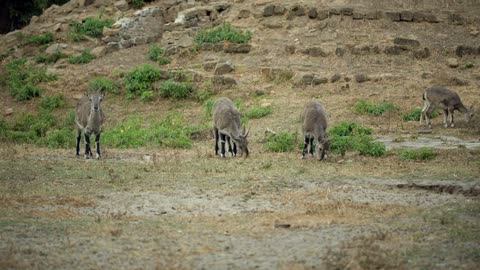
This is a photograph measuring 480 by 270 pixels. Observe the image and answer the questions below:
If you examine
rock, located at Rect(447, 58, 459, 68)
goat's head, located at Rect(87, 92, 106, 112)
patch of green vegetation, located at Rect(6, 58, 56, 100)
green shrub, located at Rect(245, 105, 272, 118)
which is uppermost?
goat's head, located at Rect(87, 92, 106, 112)

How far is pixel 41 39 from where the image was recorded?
119 ft

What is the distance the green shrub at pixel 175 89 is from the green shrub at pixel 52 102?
4059mm

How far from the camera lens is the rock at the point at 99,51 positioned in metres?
35.0

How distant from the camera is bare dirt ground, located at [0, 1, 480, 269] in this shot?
1165 centimetres

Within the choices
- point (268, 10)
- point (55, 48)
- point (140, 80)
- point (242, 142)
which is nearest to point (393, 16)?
point (268, 10)

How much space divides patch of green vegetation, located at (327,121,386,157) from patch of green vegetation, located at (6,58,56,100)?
45.4 ft

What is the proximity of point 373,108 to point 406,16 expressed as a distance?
24.8 ft

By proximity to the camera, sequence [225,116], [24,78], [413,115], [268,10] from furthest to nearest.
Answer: [268,10]
[24,78]
[413,115]
[225,116]

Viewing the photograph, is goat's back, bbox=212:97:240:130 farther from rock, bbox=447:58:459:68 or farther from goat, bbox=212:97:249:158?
rock, bbox=447:58:459:68

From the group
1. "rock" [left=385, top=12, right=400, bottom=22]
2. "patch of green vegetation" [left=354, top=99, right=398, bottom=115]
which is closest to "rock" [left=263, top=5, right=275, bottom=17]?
"rock" [left=385, top=12, right=400, bottom=22]

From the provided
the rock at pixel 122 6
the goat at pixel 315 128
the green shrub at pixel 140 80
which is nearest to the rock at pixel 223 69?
the green shrub at pixel 140 80

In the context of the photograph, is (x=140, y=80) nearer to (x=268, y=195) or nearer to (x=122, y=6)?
(x=122, y=6)

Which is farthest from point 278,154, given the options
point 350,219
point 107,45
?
point 107,45

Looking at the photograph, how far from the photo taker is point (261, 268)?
11.0m
